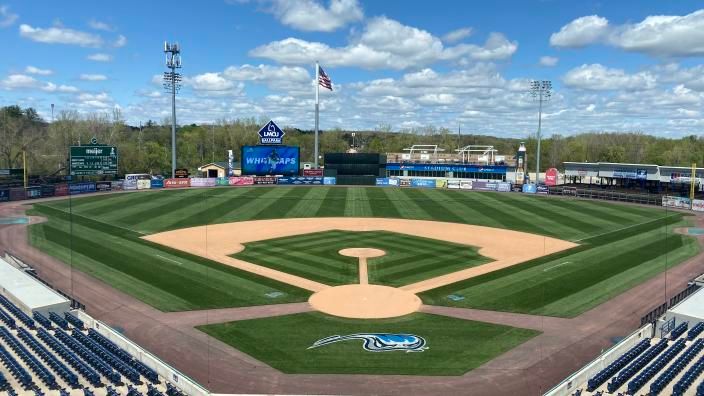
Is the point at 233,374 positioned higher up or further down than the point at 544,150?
further down

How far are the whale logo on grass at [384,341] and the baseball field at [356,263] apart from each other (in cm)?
43

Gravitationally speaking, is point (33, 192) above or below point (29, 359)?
above

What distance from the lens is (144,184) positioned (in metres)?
78.6

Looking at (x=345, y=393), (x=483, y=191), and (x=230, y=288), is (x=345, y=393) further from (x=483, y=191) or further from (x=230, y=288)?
(x=483, y=191)

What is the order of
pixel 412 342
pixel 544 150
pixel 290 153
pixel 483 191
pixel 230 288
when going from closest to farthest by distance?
pixel 412 342
pixel 230 288
pixel 290 153
pixel 483 191
pixel 544 150

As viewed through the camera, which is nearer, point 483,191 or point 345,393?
point 345,393

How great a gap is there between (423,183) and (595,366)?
73.0 metres

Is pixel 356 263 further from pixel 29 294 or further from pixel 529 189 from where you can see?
pixel 529 189

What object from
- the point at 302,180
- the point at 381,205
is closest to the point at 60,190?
the point at 302,180

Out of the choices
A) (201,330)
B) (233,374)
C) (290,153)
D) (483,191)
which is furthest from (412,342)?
(483,191)

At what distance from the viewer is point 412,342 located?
20.5 metres

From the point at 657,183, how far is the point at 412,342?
82355 millimetres

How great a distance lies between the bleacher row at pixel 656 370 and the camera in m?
15.9

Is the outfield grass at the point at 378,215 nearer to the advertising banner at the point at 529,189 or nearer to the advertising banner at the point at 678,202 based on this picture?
the advertising banner at the point at 678,202
